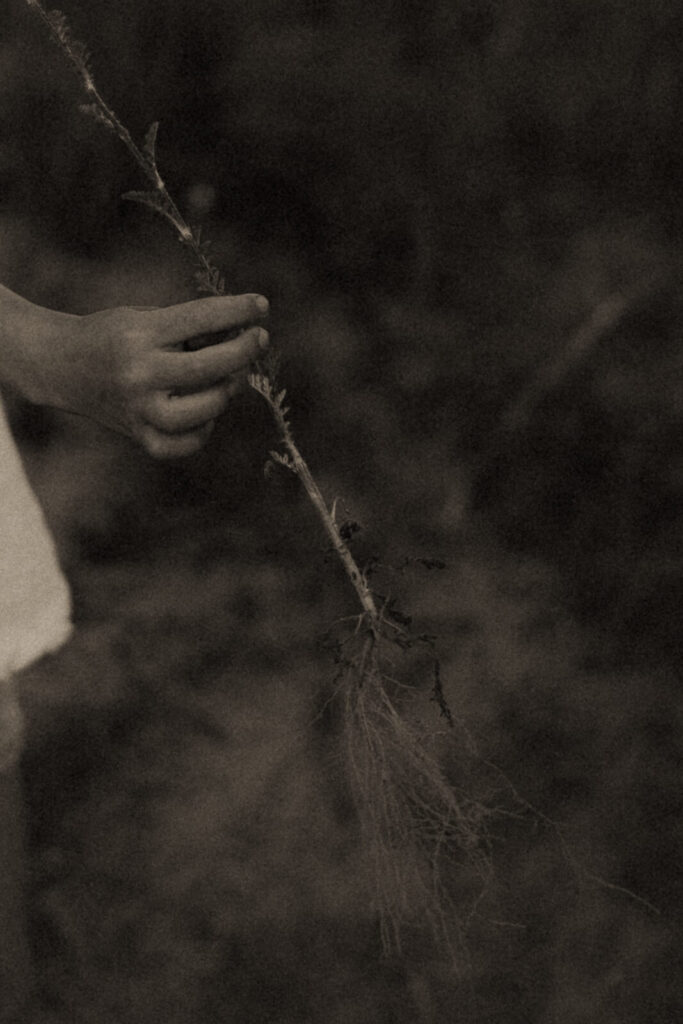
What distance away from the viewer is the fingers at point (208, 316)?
33.9 inches

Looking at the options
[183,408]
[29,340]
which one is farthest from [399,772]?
[29,340]

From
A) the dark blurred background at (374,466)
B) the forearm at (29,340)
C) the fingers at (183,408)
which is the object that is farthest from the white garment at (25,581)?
the fingers at (183,408)

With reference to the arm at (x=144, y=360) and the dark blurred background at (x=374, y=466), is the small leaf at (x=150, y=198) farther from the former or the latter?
the dark blurred background at (x=374, y=466)

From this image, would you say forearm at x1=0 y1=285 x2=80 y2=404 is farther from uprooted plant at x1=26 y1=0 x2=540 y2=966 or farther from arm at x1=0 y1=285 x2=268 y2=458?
uprooted plant at x1=26 y1=0 x2=540 y2=966

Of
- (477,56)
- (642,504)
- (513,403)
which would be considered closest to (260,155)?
(477,56)

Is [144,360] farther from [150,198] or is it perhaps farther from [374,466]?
[374,466]

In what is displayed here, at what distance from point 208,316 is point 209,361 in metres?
0.04

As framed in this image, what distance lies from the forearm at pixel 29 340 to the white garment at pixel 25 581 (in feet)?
0.82

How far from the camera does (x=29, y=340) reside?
982mm

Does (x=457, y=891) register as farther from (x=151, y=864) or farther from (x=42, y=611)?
(x=42, y=611)

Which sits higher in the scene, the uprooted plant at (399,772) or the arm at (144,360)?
the arm at (144,360)

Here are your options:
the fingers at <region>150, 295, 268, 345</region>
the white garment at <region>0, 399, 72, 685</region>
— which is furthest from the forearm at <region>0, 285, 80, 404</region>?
the white garment at <region>0, 399, 72, 685</region>

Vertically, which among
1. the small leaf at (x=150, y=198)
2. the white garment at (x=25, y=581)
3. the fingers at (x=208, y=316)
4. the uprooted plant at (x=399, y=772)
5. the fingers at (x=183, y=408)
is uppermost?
the small leaf at (x=150, y=198)

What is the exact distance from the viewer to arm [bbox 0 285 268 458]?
2.85ft
